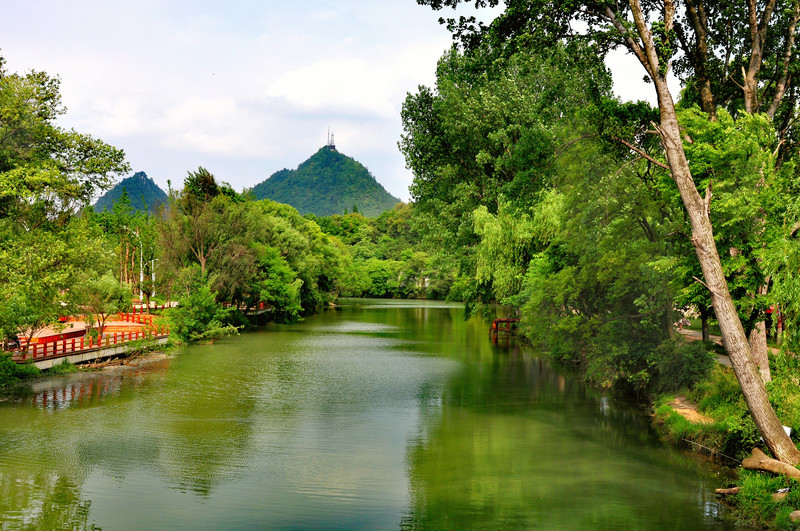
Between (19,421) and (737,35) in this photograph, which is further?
(19,421)

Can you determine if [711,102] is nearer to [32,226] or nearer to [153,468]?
[153,468]

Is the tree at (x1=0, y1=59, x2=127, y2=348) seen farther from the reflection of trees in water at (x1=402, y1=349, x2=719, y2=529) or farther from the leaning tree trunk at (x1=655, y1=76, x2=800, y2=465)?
the leaning tree trunk at (x1=655, y1=76, x2=800, y2=465)

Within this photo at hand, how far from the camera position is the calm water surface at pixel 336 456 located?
11.7 metres

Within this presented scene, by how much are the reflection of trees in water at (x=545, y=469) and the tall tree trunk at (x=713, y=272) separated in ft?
6.79

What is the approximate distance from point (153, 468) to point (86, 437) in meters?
3.75

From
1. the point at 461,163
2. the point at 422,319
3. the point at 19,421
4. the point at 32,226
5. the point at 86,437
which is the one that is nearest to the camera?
the point at 86,437

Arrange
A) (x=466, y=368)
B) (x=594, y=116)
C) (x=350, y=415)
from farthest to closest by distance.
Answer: (x=466, y=368), (x=350, y=415), (x=594, y=116)

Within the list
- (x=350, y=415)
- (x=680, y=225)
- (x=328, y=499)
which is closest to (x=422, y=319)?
(x=350, y=415)

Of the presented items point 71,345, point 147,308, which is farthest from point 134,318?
point 71,345

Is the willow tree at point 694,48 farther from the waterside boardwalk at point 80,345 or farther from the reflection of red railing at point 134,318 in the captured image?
the reflection of red railing at point 134,318

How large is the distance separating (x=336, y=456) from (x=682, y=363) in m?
10.9

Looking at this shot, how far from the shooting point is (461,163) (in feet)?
111

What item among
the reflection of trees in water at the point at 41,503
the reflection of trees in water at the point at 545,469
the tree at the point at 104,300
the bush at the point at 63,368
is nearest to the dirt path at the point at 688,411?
the reflection of trees in water at the point at 545,469

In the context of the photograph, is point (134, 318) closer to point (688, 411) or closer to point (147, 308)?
point (147, 308)
